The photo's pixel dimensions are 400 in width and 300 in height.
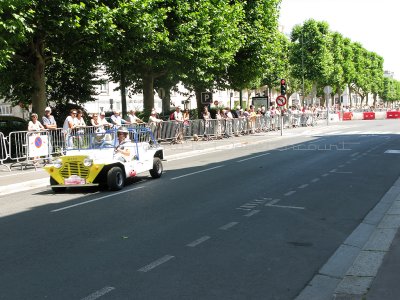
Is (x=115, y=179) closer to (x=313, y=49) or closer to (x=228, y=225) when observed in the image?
(x=228, y=225)

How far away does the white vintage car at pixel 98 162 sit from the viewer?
1084 centimetres

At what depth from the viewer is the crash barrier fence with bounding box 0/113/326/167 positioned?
12.5m

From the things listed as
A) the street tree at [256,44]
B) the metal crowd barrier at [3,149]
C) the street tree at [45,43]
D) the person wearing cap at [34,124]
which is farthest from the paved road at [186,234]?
the street tree at [256,44]

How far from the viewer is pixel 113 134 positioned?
11.8 m

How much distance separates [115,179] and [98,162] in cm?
54

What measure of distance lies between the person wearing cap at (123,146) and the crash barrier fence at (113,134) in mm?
170

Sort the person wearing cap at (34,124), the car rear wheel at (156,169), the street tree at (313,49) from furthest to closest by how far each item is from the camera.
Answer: the street tree at (313,49) < the person wearing cap at (34,124) < the car rear wheel at (156,169)

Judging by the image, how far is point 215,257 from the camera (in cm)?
580

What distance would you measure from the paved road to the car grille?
0.48 metres

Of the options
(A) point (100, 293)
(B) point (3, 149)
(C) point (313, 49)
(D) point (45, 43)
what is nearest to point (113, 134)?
(B) point (3, 149)

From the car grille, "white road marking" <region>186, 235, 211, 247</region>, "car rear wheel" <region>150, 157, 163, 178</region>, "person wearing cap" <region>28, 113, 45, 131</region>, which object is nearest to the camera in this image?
"white road marking" <region>186, 235, 211, 247</region>

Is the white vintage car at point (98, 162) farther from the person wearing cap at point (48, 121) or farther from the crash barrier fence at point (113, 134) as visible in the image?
the person wearing cap at point (48, 121)

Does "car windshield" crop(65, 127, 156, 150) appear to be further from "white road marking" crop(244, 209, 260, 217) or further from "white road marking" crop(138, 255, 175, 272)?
"white road marking" crop(138, 255, 175, 272)

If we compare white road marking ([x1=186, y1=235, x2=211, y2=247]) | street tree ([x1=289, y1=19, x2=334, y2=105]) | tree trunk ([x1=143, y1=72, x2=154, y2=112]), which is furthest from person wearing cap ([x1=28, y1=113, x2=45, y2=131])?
street tree ([x1=289, y1=19, x2=334, y2=105])
